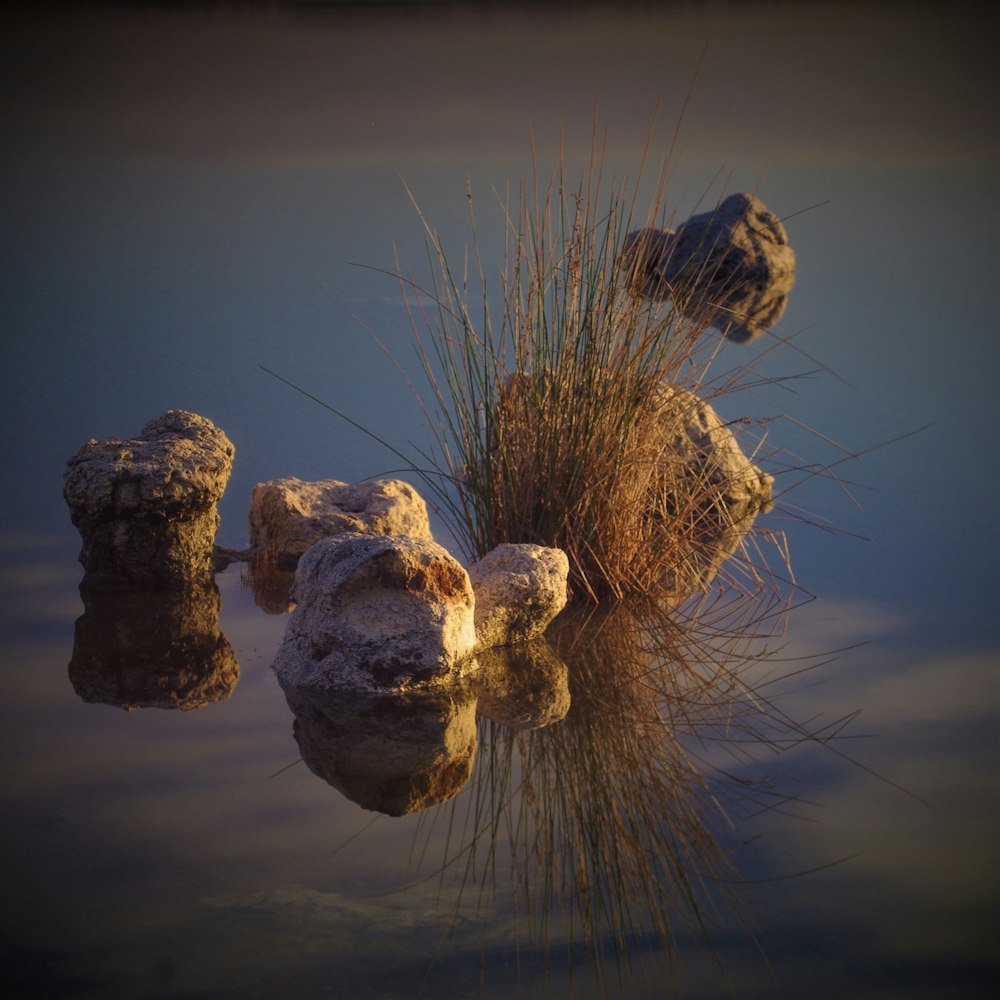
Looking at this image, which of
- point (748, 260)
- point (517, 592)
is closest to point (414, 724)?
point (517, 592)

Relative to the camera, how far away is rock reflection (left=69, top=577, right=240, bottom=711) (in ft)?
8.87

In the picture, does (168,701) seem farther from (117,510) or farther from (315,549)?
(117,510)

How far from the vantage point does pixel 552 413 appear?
3.22 m

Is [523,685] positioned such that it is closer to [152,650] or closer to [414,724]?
[414,724]

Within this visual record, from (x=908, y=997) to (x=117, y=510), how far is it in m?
2.38

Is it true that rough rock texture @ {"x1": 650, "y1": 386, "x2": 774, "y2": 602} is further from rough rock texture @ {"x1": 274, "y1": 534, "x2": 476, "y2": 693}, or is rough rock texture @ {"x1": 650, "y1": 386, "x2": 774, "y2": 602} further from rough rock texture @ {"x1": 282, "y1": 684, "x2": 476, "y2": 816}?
rough rock texture @ {"x1": 282, "y1": 684, "x2": 476, "y2": 816}

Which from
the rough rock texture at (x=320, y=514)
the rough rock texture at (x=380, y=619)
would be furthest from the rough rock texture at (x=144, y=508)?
the rough rock texture at (x=380, y=619)

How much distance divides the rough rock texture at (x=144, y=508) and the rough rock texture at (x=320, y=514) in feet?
0.73

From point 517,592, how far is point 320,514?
94 cm

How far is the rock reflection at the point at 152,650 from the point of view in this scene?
2.71 m

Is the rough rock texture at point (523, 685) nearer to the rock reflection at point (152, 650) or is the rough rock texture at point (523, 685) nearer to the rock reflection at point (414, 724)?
the rock reflection at point (414, 724)

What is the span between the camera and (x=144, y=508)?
3.35 metres

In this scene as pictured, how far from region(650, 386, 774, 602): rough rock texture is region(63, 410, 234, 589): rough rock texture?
1241 mm

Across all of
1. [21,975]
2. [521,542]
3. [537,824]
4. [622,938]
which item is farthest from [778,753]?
[21,975]
